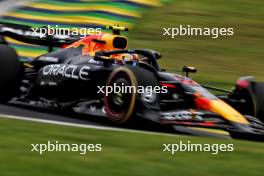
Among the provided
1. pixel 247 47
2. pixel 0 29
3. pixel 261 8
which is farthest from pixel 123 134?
pixel 261 8

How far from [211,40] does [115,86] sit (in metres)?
9.41

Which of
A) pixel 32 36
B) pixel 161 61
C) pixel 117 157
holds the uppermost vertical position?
pixel 32 36

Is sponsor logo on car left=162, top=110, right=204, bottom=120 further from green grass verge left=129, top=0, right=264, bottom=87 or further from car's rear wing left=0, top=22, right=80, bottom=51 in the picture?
green grass verge left=129, top=0, right=264, bottom=87

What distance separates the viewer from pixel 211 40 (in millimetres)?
17172

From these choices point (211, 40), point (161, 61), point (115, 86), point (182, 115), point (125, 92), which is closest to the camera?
point (182, 115)

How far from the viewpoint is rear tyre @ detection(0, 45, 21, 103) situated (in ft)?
30.3

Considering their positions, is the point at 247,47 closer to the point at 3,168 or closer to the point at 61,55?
the point at 61,55

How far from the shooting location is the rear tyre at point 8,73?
9.23 metres

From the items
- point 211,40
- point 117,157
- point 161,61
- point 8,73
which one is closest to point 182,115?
point 117,157

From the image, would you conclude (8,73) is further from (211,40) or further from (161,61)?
(211,40)

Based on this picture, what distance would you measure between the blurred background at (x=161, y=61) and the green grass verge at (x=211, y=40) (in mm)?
19

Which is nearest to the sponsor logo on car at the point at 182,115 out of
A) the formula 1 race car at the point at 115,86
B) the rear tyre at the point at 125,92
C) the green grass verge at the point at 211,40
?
the formula 1 race car at the point at 115,86

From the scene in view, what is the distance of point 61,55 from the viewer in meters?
9.55

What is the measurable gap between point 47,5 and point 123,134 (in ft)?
35.1
